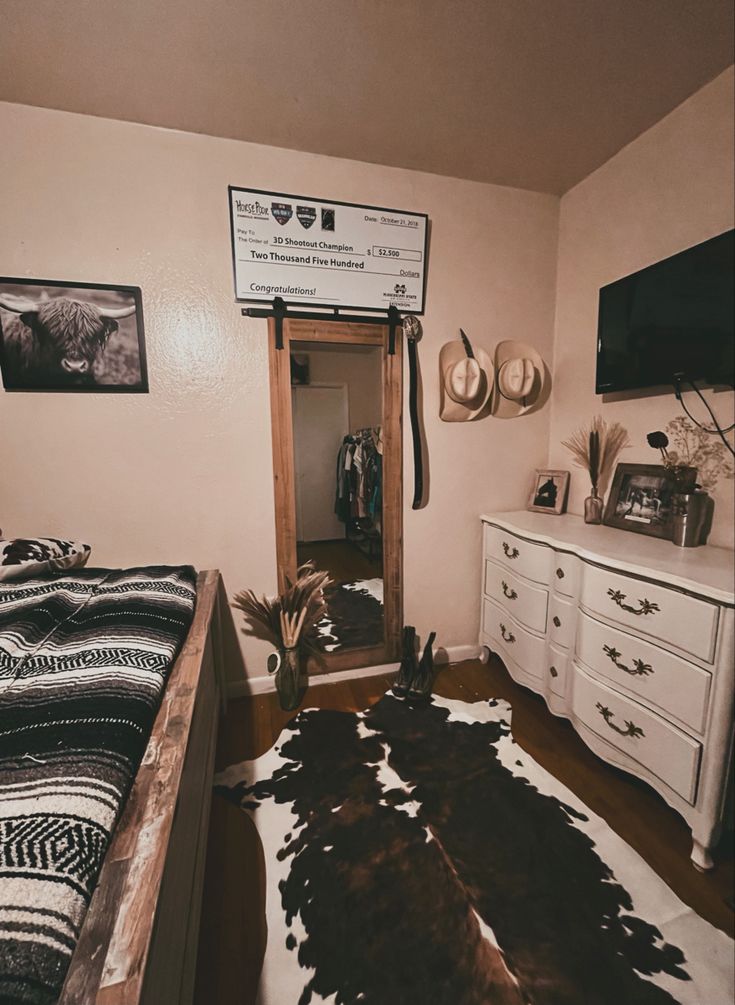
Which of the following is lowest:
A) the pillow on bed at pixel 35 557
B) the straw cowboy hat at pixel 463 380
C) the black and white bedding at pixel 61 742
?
the black and white bedding at pixel 61 742

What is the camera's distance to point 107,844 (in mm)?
588

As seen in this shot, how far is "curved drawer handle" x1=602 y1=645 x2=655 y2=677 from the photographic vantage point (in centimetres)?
135

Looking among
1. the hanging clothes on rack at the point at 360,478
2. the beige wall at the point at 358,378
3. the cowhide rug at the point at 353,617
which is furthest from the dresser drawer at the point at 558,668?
the beige wall at the point at 358,378

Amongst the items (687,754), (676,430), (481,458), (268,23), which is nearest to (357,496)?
(481,458)

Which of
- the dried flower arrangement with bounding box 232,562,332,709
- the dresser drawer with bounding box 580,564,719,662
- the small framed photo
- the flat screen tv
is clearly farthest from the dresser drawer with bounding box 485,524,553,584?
the dried flower arrangement with bounding box 232,562,332,709

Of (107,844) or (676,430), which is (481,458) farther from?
(107,844)

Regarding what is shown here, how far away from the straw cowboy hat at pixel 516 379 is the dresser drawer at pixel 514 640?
1048mm

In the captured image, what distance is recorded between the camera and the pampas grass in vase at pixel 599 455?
6.29 feet

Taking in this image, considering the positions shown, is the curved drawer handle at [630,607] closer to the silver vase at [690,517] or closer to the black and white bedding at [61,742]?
the silver vase at [690,517]

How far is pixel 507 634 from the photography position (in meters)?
2.06

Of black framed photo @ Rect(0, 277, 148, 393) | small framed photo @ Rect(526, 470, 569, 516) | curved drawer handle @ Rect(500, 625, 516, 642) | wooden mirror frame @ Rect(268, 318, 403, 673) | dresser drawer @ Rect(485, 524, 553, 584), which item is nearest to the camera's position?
black framed photo @ Rect(0, 277, 148, 393)

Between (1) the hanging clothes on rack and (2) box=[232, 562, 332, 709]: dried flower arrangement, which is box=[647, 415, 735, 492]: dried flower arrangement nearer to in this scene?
(1) the hanging clothes on rack

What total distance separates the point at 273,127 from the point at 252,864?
104 inches

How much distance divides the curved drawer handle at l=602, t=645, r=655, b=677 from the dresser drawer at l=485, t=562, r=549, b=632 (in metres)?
0.33
